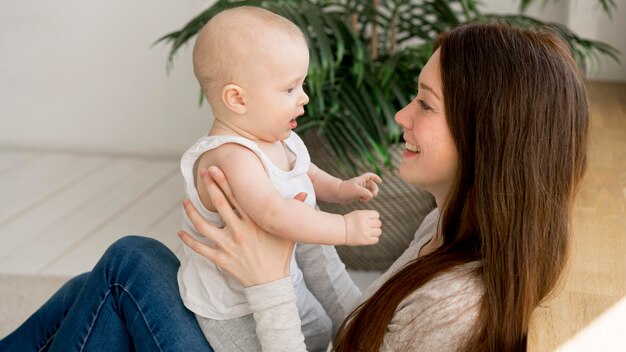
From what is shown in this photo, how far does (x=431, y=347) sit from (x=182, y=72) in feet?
9.00

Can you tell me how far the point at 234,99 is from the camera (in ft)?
4.47

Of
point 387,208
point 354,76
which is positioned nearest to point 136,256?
point 354,76

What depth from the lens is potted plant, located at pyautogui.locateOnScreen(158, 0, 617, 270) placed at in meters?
2.38

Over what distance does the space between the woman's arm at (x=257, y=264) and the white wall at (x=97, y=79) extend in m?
2.45

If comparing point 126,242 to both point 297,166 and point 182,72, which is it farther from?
point 182,72

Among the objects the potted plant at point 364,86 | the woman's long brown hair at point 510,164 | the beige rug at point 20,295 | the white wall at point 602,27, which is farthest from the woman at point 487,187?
the white wall at point 602,27

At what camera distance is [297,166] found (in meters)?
1.45

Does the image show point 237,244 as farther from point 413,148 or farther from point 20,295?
point 20,295

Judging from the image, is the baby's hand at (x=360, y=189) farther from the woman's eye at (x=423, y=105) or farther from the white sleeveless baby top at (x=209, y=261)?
the woman's eye at (x=423, y=105)

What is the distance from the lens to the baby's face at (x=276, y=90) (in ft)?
4.40

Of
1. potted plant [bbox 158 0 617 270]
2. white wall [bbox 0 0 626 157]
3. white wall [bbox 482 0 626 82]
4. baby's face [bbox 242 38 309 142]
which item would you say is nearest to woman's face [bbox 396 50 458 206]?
baby's face [bbox 242 38 309 142]

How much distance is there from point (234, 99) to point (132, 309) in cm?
40

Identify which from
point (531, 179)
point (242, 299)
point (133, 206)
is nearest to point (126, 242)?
point (242, 299)

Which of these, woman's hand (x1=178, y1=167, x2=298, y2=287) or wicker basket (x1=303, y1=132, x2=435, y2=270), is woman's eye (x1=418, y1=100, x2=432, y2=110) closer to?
woman's hand (x1=178, y1=167, x2=298, y2=287)
